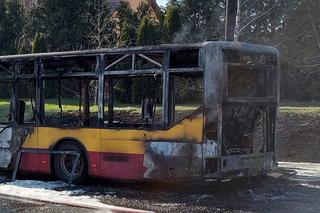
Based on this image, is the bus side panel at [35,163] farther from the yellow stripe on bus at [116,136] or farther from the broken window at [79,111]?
the broken window at [79,111]

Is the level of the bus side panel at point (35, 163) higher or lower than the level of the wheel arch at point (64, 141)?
lower

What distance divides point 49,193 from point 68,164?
4.79 ft

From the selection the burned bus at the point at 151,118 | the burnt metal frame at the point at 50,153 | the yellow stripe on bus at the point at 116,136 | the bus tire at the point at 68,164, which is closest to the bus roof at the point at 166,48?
the burned bus at the point at 151,118

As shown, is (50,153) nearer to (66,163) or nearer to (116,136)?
(66,163)

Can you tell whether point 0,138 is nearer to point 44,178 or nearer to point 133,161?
point 44,178

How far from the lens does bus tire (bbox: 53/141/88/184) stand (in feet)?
37.4

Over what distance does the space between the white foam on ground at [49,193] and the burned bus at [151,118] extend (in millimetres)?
546

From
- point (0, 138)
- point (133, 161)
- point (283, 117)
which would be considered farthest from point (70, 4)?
point (133, 161)

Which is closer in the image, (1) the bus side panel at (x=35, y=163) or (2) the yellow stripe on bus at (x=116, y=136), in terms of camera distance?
(2) the yellow stripe on bus at (x=116, y=136)

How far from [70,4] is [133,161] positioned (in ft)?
89.7

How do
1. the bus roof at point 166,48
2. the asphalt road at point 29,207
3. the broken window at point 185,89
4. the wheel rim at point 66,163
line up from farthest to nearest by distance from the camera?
the wheel rim at point 66,163
the broken window at point 185,89
the bus roof at point 166,48
the asphalt road at point 29,207

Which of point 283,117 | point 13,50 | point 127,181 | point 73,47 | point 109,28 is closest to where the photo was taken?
point 127,181

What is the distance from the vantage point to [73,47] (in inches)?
1359

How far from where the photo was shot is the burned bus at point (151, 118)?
10016 millimetres
